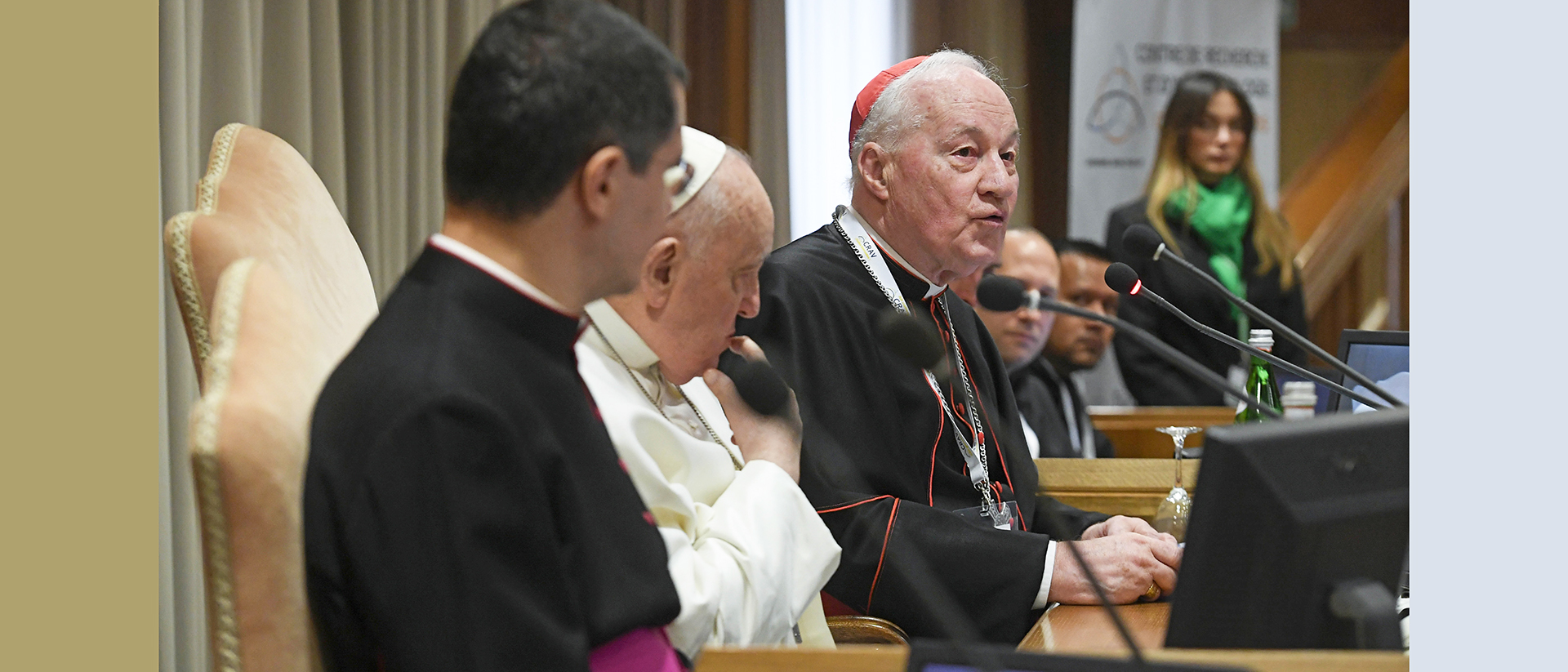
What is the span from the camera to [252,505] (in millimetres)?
1202

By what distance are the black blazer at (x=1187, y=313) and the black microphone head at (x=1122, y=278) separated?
2887mm

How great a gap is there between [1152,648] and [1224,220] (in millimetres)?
3973

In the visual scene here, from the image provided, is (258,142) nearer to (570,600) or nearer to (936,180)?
(570,600)

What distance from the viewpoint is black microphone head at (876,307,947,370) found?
1340 mm

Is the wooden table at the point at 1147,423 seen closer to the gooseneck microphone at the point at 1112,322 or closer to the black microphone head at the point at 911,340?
the gooseneck microphone at the point at 1112,322

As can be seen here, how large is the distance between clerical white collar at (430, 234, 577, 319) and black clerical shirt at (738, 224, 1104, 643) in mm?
1006

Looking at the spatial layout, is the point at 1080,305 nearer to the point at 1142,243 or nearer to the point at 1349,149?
the point at 1349,149

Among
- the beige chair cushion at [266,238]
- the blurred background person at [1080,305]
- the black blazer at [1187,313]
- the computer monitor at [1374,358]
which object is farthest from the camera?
the blurred background person at [1080,305]

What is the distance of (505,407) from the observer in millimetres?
1222

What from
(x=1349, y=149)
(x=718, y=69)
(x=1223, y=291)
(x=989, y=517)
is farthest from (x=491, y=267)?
(x=1349, y=149)

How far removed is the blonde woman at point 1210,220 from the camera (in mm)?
5258

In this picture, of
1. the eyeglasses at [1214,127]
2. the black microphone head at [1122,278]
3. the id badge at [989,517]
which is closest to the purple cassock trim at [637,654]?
the black microphone head at [1122,278]

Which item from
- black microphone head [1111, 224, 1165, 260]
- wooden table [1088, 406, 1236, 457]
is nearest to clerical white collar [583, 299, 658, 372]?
black microphone head [1111, 224, 1165, 260]

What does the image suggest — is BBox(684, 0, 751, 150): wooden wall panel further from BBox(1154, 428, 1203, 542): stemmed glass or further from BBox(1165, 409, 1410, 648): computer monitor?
BBox(1165, 409, 1410, 648): computer monitor
